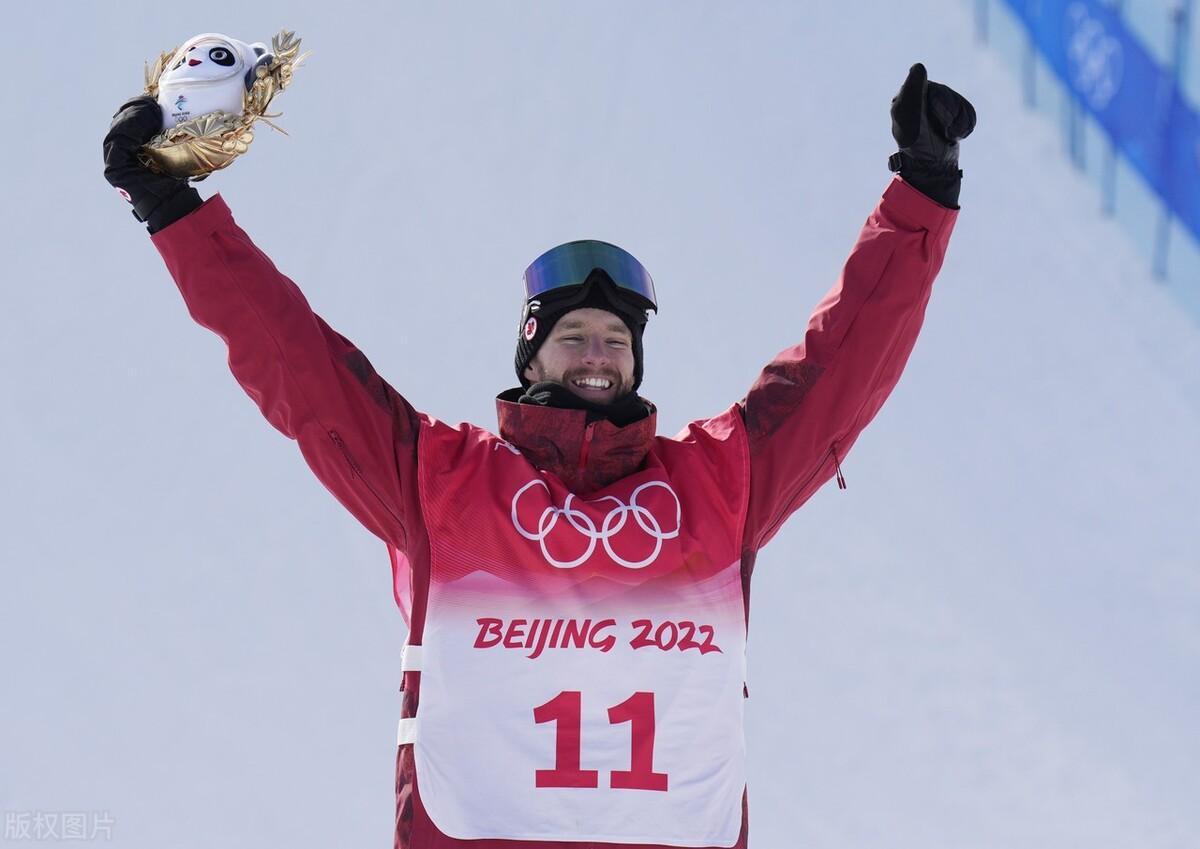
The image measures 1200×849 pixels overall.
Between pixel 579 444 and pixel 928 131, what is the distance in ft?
4.74

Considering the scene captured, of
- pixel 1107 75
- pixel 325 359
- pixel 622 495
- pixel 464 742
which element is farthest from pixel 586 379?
pixel 1107 75

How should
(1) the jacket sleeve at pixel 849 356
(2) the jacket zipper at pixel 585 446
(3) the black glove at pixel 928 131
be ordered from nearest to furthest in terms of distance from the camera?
1. (2) the jacket zipper at pixel 585 446
2. (1) the jacket sleeve at pixel 849 356
3. (3) the black glove at pixel 928 131

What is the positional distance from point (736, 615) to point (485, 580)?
0.71m

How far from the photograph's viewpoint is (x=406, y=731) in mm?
4871

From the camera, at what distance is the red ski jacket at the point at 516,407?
501 centimetres

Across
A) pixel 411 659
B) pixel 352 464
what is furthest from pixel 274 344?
pixel 411 659

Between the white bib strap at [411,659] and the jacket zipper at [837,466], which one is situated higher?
the jacket zipper at [837,466]

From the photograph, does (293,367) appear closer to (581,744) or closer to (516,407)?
(516,407)

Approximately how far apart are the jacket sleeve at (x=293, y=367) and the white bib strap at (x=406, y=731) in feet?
1.75

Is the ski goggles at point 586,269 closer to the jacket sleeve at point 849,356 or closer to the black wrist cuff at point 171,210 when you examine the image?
the jacket sleeve at point 849,356

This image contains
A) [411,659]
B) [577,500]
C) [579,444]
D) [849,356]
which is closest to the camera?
[411,659]

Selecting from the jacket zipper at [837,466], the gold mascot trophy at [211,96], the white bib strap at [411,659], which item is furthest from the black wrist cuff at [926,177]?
the white bib strap at [411,659]

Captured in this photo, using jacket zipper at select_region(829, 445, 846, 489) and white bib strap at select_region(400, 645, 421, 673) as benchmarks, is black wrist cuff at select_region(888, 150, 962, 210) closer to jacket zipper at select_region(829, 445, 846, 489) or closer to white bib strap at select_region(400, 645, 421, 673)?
jacket zipper at select_region(829, 445, 846, 489)

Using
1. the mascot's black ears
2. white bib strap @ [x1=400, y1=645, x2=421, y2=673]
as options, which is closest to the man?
white bib strap @ [x1=400, y1=645, x2=421, y2=673]
